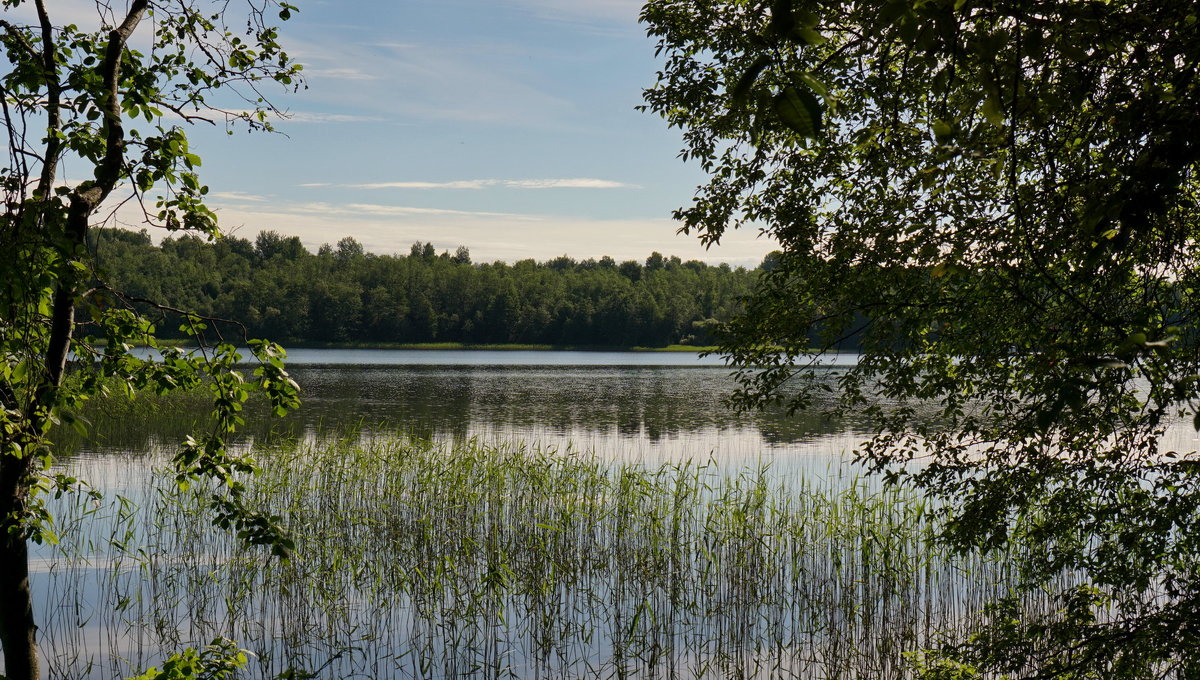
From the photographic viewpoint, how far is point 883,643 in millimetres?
7637

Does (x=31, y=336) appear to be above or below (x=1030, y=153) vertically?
below

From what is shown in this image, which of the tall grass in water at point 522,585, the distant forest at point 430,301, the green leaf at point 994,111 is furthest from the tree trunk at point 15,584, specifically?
the distant forest at point 430,301

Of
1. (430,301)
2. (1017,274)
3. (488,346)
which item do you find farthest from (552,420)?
(430,301)

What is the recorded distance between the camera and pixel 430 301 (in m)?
94.4

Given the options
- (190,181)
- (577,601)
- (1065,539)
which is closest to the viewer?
(190,181)

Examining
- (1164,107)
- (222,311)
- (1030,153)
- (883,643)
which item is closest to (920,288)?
(1030,153)

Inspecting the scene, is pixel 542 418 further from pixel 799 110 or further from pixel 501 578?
pixel 799 110

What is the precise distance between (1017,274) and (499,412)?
22650mm

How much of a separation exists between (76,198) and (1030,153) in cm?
473

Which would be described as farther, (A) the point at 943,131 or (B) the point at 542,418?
(B) the point at 542,418

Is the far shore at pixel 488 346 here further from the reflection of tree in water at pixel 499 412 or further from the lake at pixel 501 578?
the lake at pixel 501 578

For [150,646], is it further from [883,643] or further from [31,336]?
[883,643]

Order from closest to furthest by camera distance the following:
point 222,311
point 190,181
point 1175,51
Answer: point 1175,51, point 190,181, point 222,311

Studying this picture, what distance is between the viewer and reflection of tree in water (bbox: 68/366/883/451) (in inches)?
793
